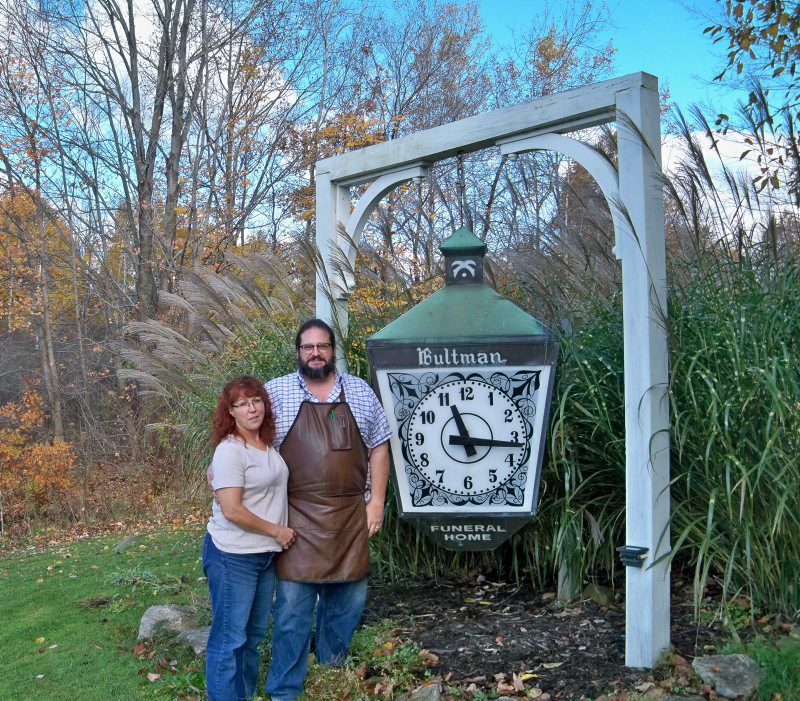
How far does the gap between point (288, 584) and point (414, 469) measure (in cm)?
105

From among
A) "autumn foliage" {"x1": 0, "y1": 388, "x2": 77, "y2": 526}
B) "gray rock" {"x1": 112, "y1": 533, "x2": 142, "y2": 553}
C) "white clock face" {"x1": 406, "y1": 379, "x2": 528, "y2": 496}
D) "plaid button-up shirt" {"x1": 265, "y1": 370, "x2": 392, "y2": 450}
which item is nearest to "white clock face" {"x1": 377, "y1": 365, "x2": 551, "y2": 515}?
"white clock face" {"x1": 406, "y1": 379, "x2": 528, "y2": 496}

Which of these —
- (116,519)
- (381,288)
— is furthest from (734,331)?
(116,519)

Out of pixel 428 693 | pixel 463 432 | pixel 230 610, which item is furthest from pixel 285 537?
pixel 463 432

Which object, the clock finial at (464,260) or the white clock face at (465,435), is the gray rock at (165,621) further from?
the clock finial at (464,260)

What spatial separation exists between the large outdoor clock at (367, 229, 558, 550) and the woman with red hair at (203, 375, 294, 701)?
98 cm

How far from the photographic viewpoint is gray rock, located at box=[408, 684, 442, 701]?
3.53 m

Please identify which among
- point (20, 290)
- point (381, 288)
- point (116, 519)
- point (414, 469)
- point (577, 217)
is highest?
point (20, 290)

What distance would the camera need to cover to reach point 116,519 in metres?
12.2

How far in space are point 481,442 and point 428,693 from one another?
1390mm

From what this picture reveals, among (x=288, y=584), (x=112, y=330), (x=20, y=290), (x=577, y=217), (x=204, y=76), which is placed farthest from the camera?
(x=20, y=290)

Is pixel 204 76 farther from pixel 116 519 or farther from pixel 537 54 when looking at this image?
pixel 116 519

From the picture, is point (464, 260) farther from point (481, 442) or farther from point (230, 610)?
point (230, 610)

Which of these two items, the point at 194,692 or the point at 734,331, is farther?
the point at 194,692

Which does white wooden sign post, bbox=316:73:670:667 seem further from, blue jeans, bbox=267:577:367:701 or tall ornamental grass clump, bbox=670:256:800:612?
blue jeans, bbox=267:577:367:701
